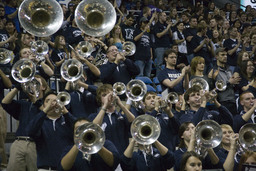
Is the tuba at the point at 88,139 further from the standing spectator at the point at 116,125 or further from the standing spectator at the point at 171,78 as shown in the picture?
the standing spectator at the point at 171,78

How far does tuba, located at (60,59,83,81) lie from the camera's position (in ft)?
22.0

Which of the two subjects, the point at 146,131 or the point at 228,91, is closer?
the point at 146,131

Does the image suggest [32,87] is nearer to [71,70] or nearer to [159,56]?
[71,70]

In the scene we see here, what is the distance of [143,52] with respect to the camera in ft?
32.0

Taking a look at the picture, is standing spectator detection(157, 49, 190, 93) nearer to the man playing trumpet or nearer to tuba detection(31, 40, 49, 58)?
the man playing trumpet

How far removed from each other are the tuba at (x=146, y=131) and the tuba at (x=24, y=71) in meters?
1.67

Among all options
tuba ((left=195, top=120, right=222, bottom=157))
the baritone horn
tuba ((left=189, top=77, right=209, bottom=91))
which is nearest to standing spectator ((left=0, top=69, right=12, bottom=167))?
the baritone horn

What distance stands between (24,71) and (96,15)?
1.21m

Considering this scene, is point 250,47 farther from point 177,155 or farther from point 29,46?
point 177,155

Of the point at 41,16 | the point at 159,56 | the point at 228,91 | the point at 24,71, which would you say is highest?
the point at 41,16

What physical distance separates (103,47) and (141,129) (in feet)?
12.6

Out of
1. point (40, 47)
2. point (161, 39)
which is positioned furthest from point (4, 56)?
point (161, 39)

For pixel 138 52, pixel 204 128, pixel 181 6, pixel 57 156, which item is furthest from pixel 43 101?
pixel 181 6

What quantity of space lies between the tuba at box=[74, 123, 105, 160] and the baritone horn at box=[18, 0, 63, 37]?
1894mm
